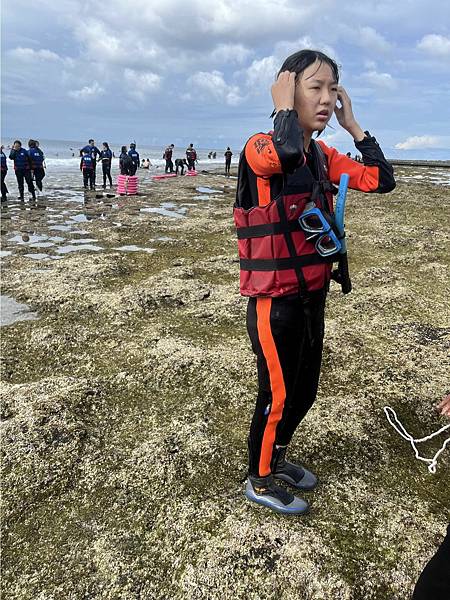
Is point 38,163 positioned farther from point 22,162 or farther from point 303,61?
point 303,61

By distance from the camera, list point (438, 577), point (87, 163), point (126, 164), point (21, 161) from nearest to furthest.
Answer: point (438, 577) → point (21, 161) → point (126, 164) → point (87, 163)

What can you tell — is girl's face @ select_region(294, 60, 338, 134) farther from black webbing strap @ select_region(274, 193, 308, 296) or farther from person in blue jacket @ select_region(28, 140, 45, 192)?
person in blue jacket @ select_region(28, 140, 45, 192)

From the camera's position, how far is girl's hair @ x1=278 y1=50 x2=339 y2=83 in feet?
9.34

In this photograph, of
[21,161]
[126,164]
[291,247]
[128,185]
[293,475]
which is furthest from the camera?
[126,164]

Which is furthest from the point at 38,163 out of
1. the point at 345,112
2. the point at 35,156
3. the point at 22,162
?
the point at 345,112

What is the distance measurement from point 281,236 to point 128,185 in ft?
76.0

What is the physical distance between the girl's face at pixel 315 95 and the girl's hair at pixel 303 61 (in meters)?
0.03

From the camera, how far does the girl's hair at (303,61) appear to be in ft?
9.34

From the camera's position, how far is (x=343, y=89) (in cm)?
331

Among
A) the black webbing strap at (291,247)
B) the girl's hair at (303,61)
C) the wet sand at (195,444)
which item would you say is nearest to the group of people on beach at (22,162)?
the wet sand at (195,444)

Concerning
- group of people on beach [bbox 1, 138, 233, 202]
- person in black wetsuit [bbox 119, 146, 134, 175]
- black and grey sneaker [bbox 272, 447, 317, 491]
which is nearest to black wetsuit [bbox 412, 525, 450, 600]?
black and grey sneaker [bbox 272, 447, 317, 491]

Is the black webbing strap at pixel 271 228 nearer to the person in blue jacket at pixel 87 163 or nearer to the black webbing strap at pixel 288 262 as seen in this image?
the black webbing strap at pixel 288 262

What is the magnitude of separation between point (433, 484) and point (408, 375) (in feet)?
6.00

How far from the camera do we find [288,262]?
297 cm
